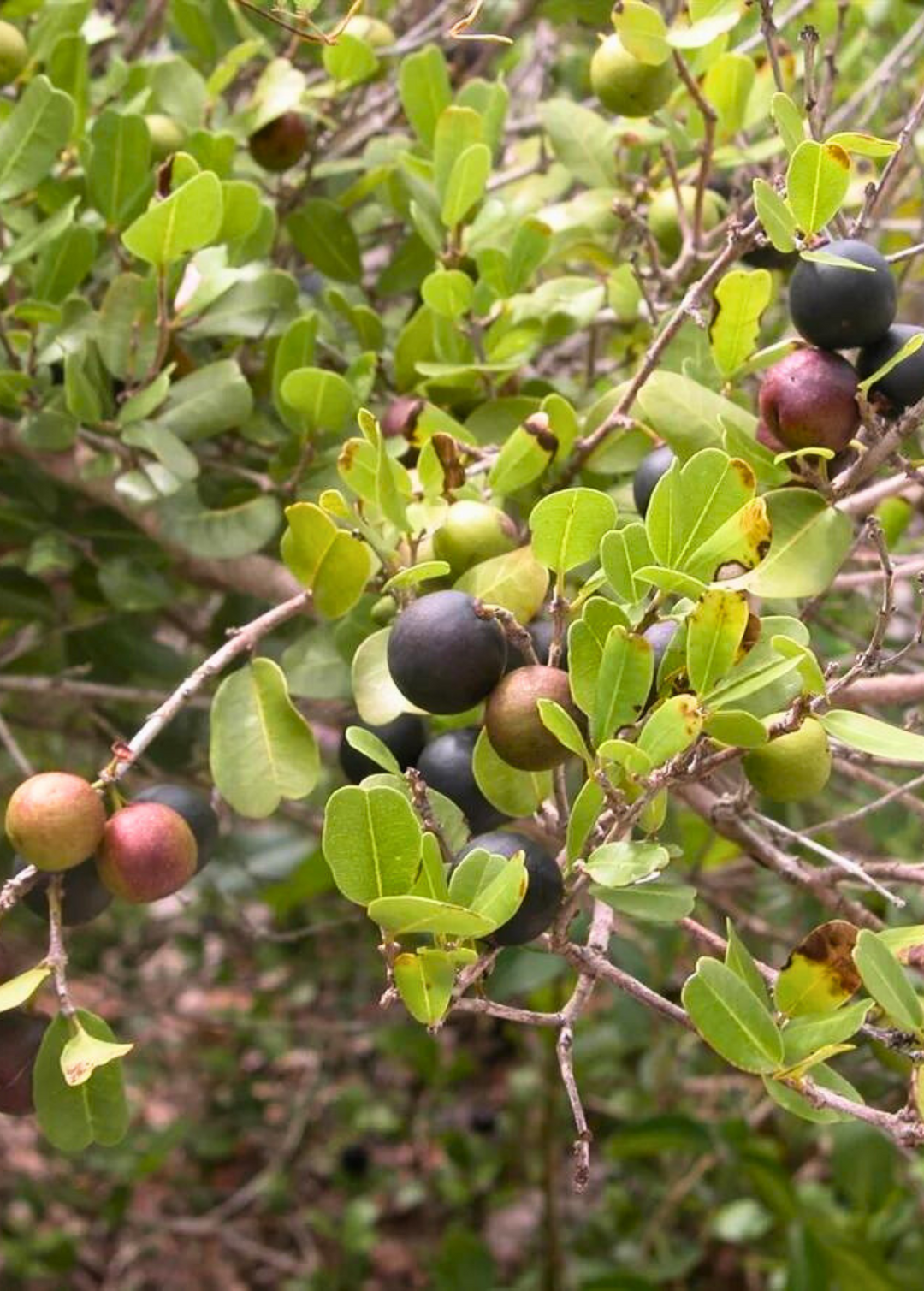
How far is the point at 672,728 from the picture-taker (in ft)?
2.30

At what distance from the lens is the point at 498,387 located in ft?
3.90

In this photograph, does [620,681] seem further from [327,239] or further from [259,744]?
[327,239]

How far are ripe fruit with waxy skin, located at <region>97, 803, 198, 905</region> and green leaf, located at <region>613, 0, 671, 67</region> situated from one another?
0.62m

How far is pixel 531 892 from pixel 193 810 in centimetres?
28

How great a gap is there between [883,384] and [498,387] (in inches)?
15.9

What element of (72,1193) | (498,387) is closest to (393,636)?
(498,387)

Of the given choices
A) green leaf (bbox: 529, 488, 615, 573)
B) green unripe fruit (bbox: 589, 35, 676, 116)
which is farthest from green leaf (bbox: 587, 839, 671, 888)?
green unripe fruit (bbox: 589, 35, 676, 116)

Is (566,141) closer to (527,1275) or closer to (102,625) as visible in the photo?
(102,625)

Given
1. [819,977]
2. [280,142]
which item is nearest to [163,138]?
[280,142]

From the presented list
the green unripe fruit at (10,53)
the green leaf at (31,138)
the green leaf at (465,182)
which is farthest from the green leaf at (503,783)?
the green unripe fruit at (10,53)

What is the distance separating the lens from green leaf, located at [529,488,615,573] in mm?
779

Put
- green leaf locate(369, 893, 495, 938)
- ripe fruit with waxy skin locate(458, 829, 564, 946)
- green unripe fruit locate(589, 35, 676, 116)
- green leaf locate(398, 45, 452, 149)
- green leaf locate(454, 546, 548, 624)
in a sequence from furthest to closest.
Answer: green leaf locate(398, 45, 452, 149), green unripe fruit locate(589, 35, 676, 116), green leaf locate(454, 546, 548, 624), ripe fruit with waxy skin locate(458, 829, 564, 946), green leaf locate(369, 893, 495, 938)

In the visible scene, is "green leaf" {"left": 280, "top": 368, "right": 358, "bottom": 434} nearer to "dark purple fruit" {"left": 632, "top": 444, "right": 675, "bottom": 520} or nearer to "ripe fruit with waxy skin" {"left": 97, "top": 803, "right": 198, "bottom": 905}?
"dark purple fruit" {"left": 632, "top": 444, "right": 675, "bottom": 520}

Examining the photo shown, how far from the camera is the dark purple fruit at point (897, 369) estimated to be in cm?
84
